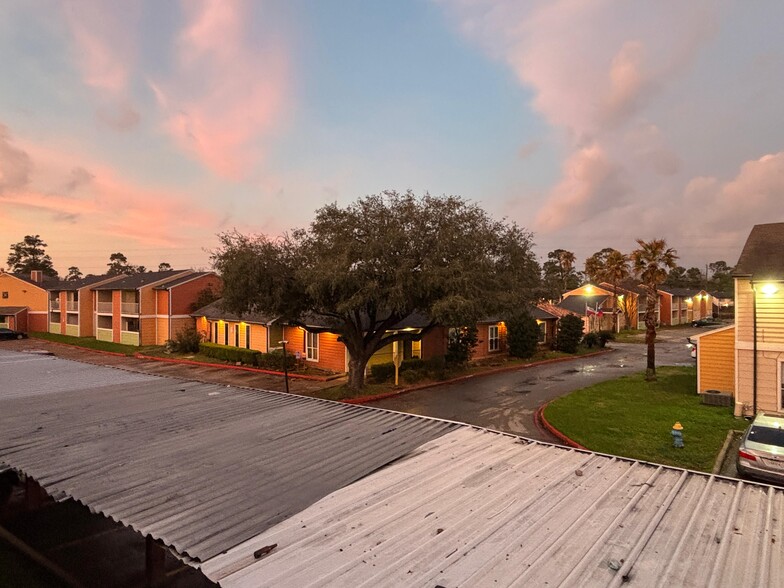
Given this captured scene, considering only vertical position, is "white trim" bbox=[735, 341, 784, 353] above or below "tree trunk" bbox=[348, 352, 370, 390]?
above

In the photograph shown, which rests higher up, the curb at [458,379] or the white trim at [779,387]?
the white trim at [779,387]

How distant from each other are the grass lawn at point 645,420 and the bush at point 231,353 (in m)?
18.9

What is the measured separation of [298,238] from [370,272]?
418 centimetres

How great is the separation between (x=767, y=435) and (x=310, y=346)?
22.8 m

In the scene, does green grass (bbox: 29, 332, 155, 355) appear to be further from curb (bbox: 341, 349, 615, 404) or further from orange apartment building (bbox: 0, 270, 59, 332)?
curb (bbox: 341, 349, 615, 404)

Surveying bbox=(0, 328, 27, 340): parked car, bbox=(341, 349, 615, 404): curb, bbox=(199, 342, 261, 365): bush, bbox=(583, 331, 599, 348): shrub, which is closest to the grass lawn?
bbox=(341, 349, 615, 404): curb

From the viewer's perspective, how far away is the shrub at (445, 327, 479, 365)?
26.7 metres

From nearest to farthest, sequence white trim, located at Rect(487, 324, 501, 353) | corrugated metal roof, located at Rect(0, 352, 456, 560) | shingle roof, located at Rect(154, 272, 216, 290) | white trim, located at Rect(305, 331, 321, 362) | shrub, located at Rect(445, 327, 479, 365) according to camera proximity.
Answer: corrugated metal roof, located at Rect(0, 352, 456, 560) → shrub, located at Rect(445, 327, 479, 365) → white trim, located at Rect(305, 331, 321, 362) → white trim, located at Rect(487, 324, 501, 353) → shingle roof, located at Rect(154, 272, 216, 290)

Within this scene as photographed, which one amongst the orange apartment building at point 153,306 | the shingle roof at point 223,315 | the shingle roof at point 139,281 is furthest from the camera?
the shingle roof at point 139,281

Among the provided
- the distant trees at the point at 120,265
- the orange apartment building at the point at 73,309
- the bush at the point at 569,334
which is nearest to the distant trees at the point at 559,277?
the bush at the point at 569,334

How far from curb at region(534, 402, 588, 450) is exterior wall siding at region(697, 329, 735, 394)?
7006 mm

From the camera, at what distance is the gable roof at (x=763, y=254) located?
612 inches

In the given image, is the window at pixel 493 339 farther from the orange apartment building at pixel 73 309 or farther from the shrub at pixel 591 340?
the orange apartment building at pixel 73 309

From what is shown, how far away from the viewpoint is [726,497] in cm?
538
